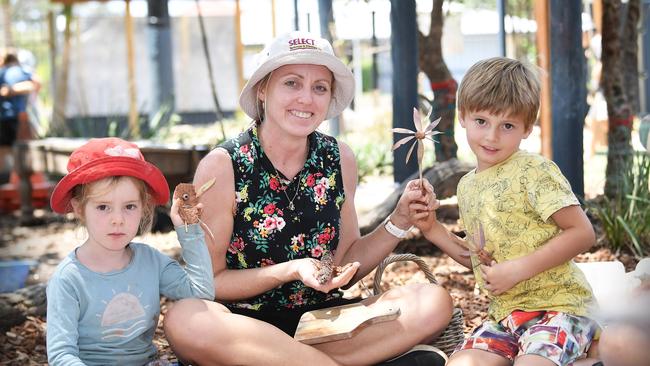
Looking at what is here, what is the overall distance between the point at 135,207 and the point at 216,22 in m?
17.6

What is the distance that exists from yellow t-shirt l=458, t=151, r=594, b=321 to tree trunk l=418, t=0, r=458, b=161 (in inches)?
115

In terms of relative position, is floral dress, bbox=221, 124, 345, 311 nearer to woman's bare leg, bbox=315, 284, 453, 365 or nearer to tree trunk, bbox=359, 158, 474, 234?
woman's bare leg, bbox=315, 284, 453, 365

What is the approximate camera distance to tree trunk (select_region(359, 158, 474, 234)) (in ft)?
17.8

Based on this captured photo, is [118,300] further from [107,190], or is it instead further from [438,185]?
[438,185]

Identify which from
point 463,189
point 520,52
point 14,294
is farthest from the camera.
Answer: point 520,52

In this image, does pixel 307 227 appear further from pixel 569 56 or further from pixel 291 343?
pixel 569 56

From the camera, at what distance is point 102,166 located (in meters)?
2.99

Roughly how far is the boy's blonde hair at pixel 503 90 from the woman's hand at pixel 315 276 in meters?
0.66

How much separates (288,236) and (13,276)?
295 centimetres

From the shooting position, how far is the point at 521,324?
→ 308 centimetres

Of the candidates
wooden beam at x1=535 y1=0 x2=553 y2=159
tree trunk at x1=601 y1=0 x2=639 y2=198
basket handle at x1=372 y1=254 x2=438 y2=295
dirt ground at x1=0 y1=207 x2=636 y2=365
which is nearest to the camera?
basket handle at x1=372 y1=254 x2=438 y2=295

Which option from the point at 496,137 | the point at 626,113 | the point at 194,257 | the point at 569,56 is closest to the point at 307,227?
the point at 194,257

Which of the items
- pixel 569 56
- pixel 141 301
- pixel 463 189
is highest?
pixel 569 56

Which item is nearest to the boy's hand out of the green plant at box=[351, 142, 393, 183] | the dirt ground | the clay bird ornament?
the dirt ground
